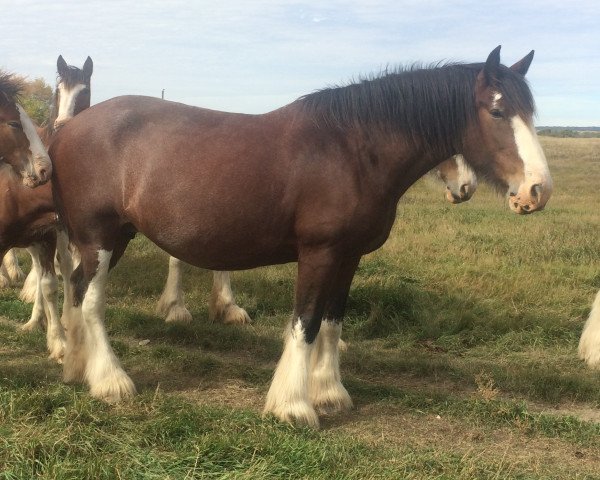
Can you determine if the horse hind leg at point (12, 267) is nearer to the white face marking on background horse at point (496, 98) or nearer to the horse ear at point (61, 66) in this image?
the horse ear at point (61, 66)

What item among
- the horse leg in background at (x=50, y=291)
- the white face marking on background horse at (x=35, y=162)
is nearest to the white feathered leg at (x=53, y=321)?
the horse leg in background at (x=50, y=291)

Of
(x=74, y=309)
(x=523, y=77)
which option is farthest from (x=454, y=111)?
(x=74, y=309)

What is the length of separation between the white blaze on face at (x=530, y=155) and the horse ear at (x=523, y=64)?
42 centimetres

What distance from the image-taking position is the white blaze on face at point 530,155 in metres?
4.11

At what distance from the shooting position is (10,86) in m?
5.18

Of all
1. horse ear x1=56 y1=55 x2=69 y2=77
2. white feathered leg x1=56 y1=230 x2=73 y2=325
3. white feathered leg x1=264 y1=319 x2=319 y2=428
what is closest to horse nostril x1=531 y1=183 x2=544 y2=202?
white feathered leg x1=264 y1=319 x2=319 y2=428

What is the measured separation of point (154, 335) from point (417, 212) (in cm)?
1002

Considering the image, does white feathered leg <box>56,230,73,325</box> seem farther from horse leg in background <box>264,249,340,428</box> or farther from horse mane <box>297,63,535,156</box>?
horse mane <box>297,63,535,156</box>

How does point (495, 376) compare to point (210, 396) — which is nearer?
point (210, 396)

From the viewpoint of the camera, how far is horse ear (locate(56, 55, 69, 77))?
26.3 feet

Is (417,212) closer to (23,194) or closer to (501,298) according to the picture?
(501,298)

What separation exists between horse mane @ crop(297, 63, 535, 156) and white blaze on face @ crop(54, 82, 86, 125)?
12.9 feet

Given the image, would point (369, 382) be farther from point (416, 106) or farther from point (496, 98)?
point (496, 98)

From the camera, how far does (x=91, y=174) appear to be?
4973mm
